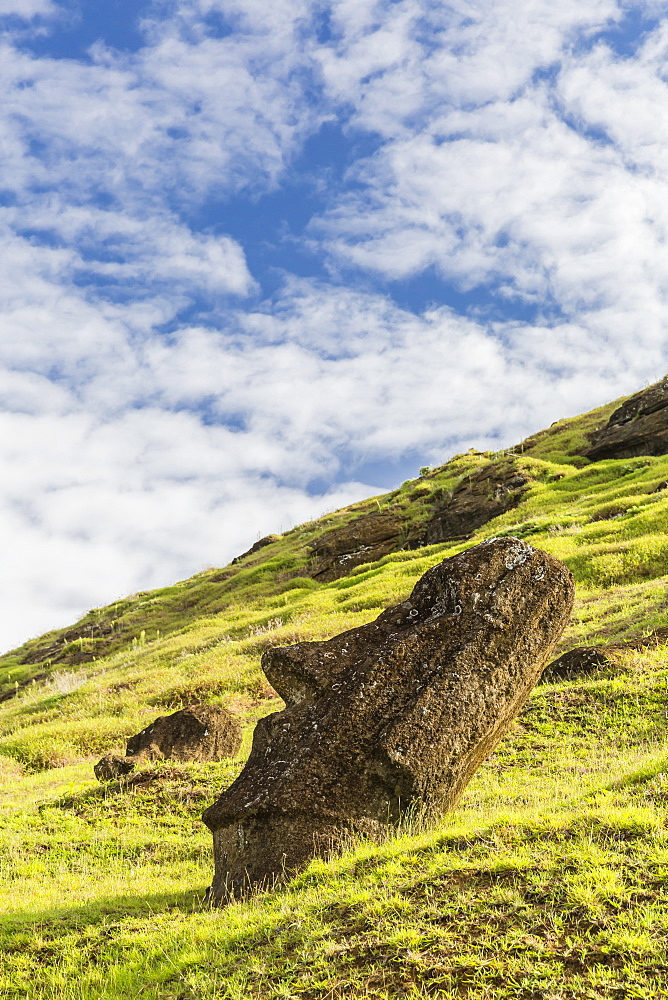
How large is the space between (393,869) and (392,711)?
8.45 ft

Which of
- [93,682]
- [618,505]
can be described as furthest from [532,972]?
[618,505]

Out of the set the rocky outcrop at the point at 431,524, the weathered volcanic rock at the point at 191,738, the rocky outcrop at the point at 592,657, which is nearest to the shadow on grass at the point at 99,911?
the weathered volcanic rock at the point at 191,738

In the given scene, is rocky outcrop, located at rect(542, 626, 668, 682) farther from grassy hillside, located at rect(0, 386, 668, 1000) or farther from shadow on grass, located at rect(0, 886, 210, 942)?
shadow on grass, located at rect(0, 886, 210, 942)

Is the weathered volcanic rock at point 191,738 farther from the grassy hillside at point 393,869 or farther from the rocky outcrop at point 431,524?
the rocky outcrop at point 431,524

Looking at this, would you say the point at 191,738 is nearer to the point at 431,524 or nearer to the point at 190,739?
the point at 190,739

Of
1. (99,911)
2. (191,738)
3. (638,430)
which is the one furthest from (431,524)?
(99,911)

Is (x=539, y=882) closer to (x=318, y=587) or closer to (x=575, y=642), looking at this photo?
(x=575, y=642)

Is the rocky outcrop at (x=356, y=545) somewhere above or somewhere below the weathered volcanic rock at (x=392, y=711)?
above

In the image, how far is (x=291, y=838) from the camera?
9812mm

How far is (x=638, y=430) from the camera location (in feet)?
180

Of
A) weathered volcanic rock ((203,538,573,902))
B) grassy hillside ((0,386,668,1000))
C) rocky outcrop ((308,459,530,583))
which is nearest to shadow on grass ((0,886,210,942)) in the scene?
grassy hillside ((0,386,668,1000))

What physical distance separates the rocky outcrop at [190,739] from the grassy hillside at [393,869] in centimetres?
70

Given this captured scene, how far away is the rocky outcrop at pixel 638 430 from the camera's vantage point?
5350 centimetres

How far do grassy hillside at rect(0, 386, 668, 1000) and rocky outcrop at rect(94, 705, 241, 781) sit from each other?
0.70m
